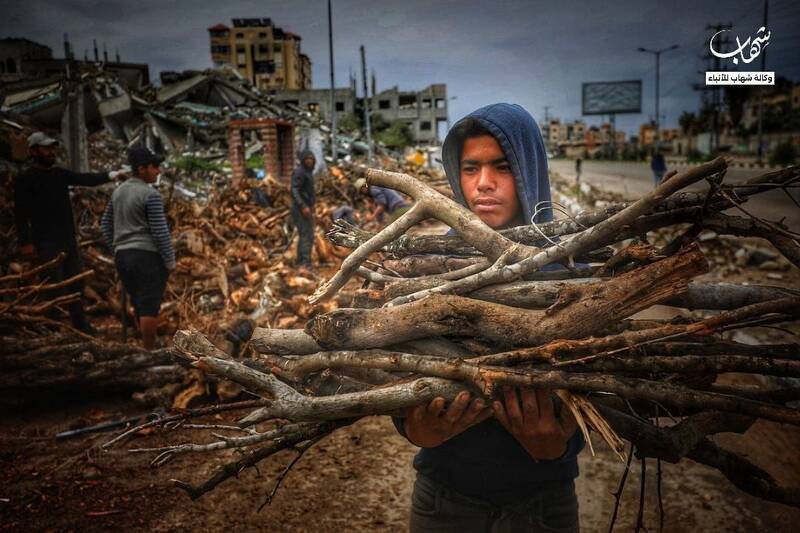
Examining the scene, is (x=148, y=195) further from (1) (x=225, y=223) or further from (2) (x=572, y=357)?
(1) (x=225, y=223)

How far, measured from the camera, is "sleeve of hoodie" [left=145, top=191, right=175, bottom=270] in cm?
495

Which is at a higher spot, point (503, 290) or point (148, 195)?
point (148, 195)

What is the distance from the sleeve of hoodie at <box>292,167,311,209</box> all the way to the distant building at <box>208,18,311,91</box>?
6443 centimetres

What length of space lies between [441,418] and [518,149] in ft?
2.83

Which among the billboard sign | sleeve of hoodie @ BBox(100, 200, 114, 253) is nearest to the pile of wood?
sleeve of hoodie @ BBox(100, 200, 114, 253)

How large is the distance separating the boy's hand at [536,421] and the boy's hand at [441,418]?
5 centimetres

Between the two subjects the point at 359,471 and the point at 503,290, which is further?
the point at 359,471

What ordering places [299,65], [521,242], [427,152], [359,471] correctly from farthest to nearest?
[299,65]
[427,152]
[359,471]
[521,242]

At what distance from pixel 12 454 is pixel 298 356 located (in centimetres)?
373

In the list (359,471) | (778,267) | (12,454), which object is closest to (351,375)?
(359,471)

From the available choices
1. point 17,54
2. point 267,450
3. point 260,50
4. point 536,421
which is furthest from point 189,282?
point 260,50

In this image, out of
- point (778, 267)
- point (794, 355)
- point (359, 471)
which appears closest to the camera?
point (794, 355)

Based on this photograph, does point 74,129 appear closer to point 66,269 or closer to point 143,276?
point 66,269

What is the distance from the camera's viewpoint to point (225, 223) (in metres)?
10.5
